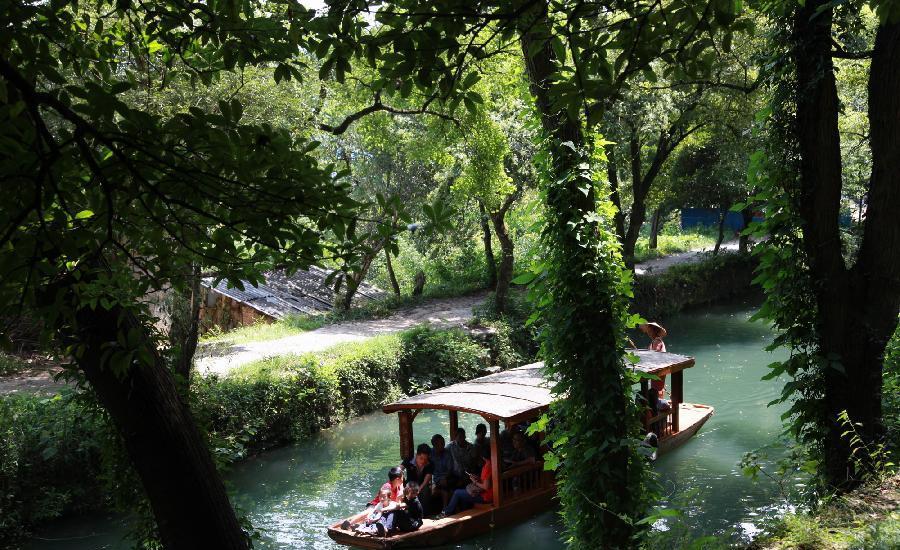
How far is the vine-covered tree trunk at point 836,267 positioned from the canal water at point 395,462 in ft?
5.00

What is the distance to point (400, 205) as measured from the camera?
349cm

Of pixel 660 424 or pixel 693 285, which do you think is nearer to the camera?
pixel 660 424

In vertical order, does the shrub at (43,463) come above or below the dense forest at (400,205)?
below

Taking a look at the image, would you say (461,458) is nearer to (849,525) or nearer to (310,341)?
(849,525)

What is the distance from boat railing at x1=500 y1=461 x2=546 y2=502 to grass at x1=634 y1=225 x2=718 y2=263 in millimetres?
22904

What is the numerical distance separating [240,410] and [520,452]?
5657mm

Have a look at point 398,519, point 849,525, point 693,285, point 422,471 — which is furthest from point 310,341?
point 693,285

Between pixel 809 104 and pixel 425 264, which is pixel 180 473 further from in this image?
pixel 425 264

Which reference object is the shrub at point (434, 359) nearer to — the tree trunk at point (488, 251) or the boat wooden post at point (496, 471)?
the tree trunk at point (488, 251)

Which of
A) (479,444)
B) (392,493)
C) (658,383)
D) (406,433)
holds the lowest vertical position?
(392,493)

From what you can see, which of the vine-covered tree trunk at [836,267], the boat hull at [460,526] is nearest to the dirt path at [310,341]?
the boat hull at [460,526]

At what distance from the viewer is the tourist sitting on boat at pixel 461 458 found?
35.6 ft

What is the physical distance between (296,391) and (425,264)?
12.6 metres

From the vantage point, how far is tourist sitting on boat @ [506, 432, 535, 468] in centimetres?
1098
